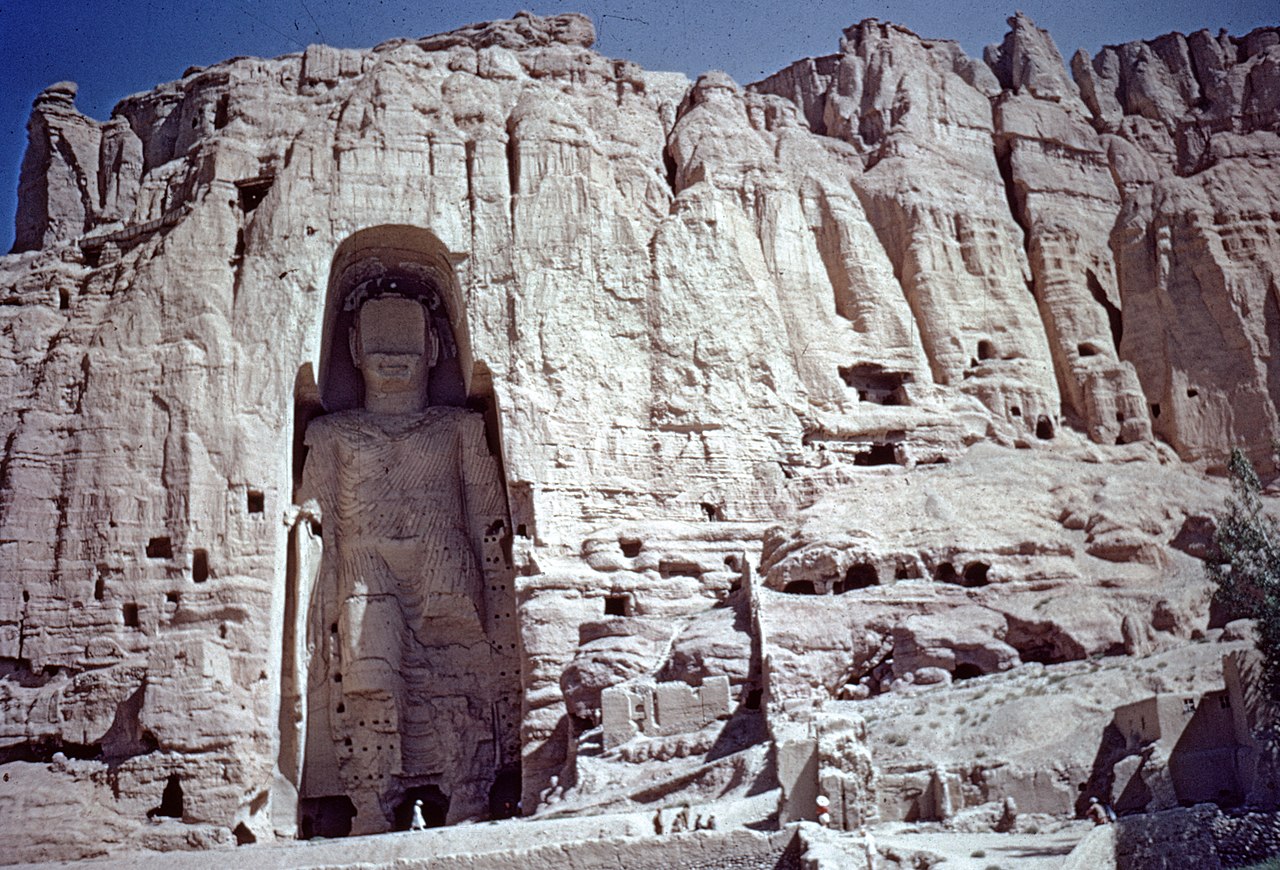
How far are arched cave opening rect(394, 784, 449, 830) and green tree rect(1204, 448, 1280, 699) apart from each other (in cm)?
1736

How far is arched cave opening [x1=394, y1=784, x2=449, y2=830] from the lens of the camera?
34.5 meters

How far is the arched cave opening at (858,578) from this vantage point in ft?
106

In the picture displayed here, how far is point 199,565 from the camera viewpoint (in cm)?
3200

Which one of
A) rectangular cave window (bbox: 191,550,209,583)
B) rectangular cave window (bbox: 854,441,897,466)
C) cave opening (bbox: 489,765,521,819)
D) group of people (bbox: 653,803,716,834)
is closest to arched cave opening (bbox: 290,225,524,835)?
cave opening (bbox: 489,765,521,819)

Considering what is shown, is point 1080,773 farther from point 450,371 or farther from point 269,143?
point 269,143

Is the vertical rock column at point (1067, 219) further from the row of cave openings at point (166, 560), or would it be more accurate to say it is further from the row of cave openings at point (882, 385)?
the row of cave openings at point (166, 560)

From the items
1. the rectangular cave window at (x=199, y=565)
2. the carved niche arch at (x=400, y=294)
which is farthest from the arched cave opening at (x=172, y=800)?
the carved niche arch at (x=400, y=294)

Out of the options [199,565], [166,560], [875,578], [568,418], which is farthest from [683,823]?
[166,560]

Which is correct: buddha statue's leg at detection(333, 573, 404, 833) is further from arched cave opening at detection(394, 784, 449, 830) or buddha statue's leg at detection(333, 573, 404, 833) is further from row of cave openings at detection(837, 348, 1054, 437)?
row of cave openings at detection(837, 348, 1054, 437)

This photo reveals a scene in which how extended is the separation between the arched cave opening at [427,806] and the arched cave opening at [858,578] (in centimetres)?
1017

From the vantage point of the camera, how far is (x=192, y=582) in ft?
104

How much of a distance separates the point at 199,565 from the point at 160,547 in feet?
3.03

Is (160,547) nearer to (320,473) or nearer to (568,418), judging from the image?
(320,473)

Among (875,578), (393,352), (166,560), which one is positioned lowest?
(875,578)
